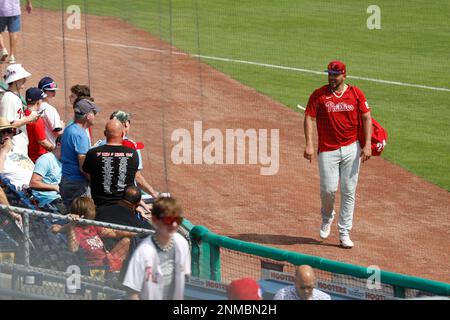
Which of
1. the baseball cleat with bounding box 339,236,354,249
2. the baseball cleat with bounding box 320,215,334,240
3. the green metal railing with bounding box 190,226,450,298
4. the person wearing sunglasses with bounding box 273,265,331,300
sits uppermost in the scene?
the person wearing sunglasses with bounding box 273,265,331,300

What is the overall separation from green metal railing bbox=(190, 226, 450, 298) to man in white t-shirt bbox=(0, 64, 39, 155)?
8.25 feet

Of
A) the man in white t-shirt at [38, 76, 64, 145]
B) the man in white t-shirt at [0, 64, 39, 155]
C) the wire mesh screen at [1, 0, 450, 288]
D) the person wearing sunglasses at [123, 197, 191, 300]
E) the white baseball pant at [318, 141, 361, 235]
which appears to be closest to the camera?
the person wearing sunglasses at [123, 197, 191, 300]

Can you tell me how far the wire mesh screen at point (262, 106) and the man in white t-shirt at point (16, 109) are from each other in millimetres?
→ 1592

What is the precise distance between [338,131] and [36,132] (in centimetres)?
331

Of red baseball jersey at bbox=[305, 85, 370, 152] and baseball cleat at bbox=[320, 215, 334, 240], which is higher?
red baseball jersey at bbox=[305, 85, 370, 152]

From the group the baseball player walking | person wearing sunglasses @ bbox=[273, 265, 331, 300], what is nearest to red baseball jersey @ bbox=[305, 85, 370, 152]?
the baseball player walking

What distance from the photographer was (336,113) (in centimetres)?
1056

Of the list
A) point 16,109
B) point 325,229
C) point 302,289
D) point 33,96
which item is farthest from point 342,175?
point 302,289

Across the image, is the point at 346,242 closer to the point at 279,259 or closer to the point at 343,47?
the point at 279,259

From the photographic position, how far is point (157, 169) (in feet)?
39.6

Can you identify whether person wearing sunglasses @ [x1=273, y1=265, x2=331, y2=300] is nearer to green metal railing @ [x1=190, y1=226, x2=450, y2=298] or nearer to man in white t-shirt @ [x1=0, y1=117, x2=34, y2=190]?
green metal railing @ [x1=190, y1=226, x2=450, y2=298]

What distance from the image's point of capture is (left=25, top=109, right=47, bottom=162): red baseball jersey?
412 inches

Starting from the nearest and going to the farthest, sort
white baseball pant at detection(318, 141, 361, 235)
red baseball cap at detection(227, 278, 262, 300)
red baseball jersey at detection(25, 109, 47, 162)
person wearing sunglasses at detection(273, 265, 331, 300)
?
red baseball cap at detection(227, 278, 262, 300) < person wearing sunglasses at detection(273, 265, 331, 300) < red baseball jersey at detection(25, 109, 47, 162) < white baseball pant at detection(318, 141, 361, 235)
